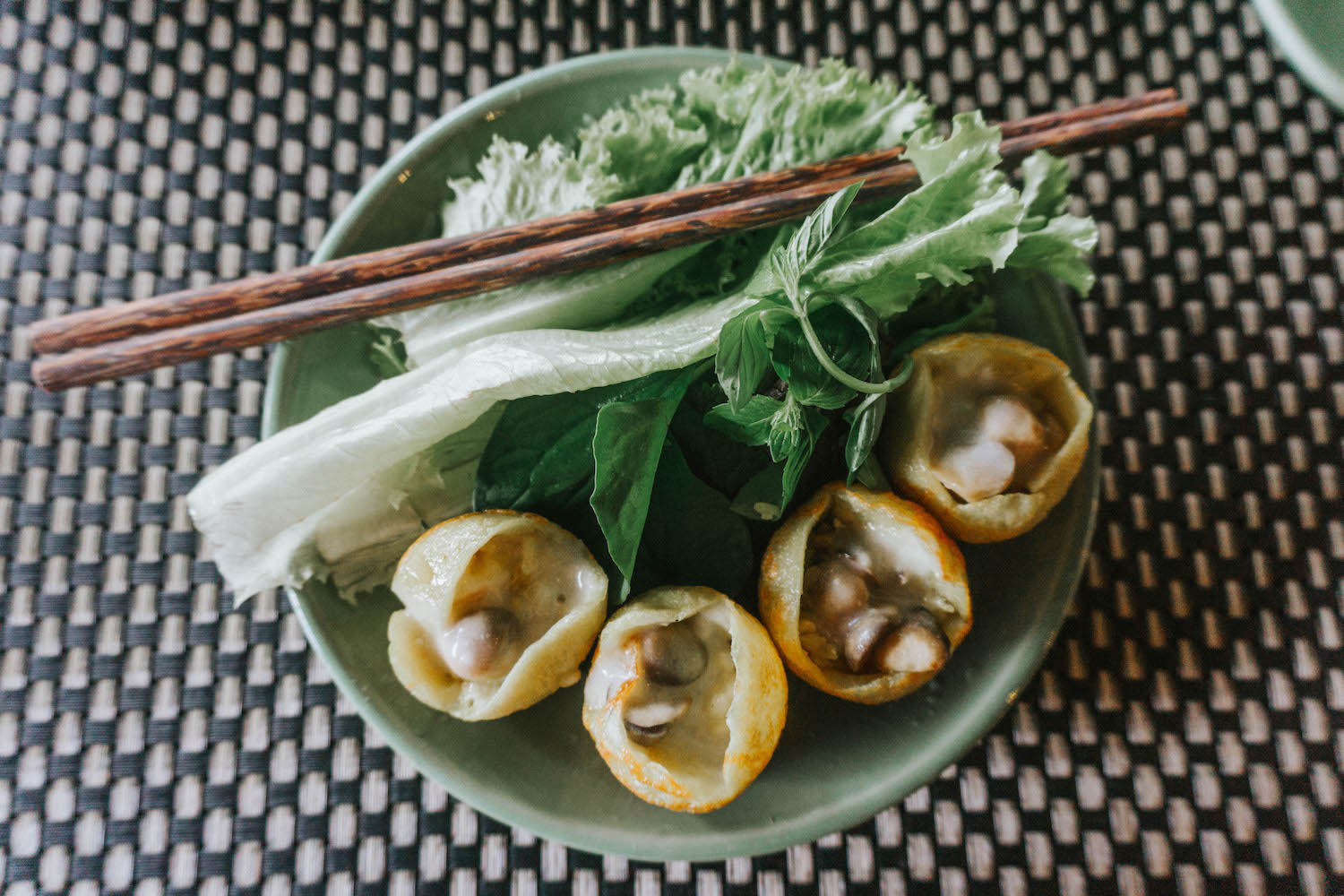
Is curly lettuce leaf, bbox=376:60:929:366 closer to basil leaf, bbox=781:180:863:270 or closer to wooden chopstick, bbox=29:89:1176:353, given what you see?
wooden chopstick, bbox=29:89:1176:353

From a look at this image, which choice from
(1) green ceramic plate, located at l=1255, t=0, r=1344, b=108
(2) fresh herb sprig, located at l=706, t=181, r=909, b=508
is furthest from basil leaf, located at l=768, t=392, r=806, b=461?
(1) green ceramic plate, located at l=1255, t=0, r=1344, b=108

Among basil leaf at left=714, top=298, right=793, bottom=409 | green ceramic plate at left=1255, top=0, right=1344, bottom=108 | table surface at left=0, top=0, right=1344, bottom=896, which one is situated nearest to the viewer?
green ceramic plate at left=1255, top=0, right=1344, bottom=108

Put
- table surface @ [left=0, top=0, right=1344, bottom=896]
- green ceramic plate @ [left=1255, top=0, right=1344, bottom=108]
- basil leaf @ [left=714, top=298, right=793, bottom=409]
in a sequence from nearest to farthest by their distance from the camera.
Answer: green ceramic plate @ [left=1255, top=0, right=1344, bottom=108], basil leaf @ [left=714, top=298, right=793, bottom=409], table surface @ [left=0, top=0, right=1344, bottom=896]

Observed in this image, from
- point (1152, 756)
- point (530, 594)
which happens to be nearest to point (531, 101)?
point (530, 594)

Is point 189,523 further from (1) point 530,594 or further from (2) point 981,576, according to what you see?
(2) point 981,576

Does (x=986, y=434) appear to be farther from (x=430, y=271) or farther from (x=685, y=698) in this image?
(x=430, y=271)

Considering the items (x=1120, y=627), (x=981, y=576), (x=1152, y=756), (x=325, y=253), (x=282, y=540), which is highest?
(x=325, y=253)

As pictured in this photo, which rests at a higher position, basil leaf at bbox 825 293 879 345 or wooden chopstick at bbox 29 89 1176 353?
wooden chopstick at bbox 29 89 1176 353
